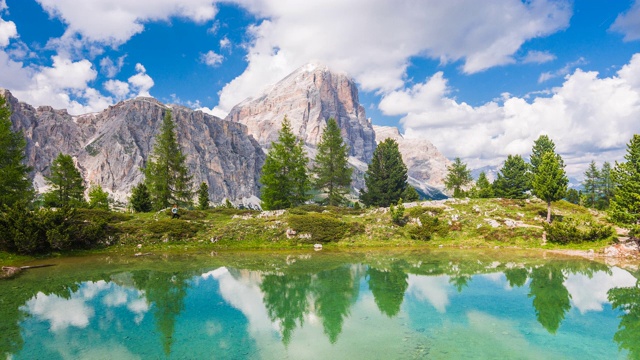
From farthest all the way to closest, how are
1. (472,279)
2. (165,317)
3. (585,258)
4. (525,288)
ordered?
(585,258) → (472,279) → (525,288) → (165,317)

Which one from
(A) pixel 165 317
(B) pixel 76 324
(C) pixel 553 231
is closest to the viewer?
(B) pixel 76 324

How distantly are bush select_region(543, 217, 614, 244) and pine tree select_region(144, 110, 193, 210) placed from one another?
44.6 m

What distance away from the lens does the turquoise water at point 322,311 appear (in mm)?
11695

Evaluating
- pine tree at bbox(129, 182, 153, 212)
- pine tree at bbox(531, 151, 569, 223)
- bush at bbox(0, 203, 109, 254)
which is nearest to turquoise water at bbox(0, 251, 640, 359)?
bush at bbox(0, 203, 109, 254)

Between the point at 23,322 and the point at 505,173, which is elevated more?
the point at 505,173

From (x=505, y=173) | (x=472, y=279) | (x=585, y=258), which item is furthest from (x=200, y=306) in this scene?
(x=505, y=173)

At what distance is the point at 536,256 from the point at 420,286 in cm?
1513

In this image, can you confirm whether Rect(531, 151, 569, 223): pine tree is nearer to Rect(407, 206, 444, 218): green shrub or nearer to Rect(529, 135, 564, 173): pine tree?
Rect(407, 206, 444, 218): green shrub

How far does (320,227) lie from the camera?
123 feet

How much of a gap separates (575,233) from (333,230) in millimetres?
22744

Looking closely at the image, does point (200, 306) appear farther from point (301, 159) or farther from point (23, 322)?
point (301, 159)

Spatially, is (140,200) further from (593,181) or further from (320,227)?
(593,181)

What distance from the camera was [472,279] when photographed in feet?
71.3

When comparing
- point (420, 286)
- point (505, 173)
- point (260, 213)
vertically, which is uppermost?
Answer: point (505, 173)
